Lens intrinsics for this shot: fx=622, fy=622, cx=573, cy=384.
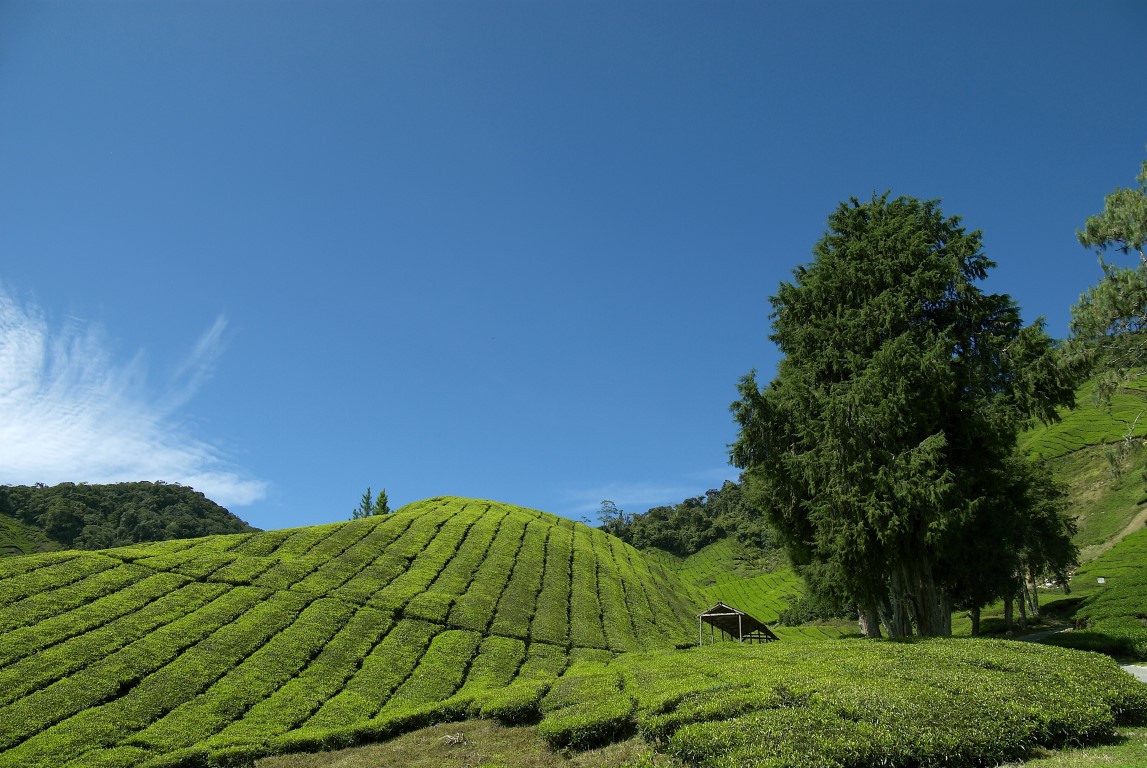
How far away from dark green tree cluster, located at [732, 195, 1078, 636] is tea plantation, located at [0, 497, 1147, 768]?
4.94 meters

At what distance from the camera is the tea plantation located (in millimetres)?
12672

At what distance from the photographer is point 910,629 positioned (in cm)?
2709

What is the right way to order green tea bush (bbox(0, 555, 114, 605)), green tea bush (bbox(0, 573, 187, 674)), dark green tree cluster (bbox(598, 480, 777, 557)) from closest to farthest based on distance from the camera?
green tea bush (bbox(0, 573, 187, 674)) → green tea bush (bbox(0, 555, 114, 605)) → dark green tree cluster (bbox(598, 480, 777, 557))

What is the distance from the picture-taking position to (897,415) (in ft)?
78.2

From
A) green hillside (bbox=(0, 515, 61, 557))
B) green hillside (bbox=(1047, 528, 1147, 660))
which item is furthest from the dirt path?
green hillside (bbox=(0, 515, 61, 557))

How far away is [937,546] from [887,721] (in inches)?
507

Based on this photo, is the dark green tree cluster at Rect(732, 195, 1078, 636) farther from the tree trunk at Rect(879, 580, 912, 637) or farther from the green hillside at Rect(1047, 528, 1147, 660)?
the green hillside at Rect(1047, 528, 1147, 660)

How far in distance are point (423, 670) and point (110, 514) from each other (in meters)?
101

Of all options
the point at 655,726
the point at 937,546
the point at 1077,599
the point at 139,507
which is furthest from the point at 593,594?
the point at 139,507

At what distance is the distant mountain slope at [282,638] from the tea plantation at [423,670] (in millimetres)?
96

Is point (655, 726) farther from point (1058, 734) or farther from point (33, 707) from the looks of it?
point (33, 707)

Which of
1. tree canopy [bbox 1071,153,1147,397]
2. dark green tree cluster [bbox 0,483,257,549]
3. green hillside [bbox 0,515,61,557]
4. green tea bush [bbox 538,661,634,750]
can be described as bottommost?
green tea bush [bbox 538,661,634,750]

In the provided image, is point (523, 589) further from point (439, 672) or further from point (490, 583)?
point (439, 672)

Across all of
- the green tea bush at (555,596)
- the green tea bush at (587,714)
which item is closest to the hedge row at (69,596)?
the green tea bush at (555,596)
